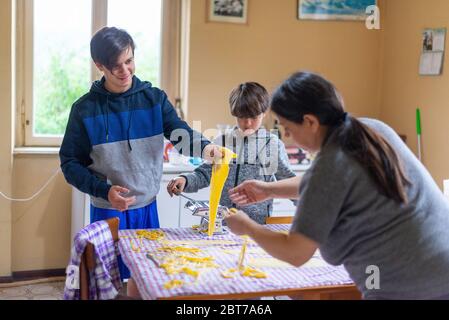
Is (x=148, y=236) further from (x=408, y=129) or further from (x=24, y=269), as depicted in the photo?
(x=408, y=129)

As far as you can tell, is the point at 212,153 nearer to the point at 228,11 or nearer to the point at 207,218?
the point at 207,218

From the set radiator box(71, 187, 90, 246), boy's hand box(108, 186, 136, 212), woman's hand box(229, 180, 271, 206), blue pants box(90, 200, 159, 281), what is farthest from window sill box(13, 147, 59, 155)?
woman's hand box(229, 180, 271, 206)

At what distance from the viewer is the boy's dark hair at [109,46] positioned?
2.15 meters

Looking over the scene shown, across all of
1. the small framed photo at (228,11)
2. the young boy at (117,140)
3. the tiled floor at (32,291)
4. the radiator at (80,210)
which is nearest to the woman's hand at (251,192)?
the young boy at (117,140)

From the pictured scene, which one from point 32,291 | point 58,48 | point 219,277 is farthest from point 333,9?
point 219,277

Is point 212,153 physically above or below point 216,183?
above

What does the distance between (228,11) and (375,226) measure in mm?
2657

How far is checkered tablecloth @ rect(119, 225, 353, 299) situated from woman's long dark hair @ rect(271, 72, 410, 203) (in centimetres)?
42

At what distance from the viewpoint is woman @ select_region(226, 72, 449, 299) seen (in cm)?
137

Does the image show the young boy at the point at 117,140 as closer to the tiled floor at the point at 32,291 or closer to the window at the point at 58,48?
the tiled floor at the point at 32,291

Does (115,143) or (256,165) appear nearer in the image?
(115,143)

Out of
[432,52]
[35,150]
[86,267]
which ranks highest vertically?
[432,52]

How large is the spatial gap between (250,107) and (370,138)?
107 centimetres

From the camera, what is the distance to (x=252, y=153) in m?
2.47
